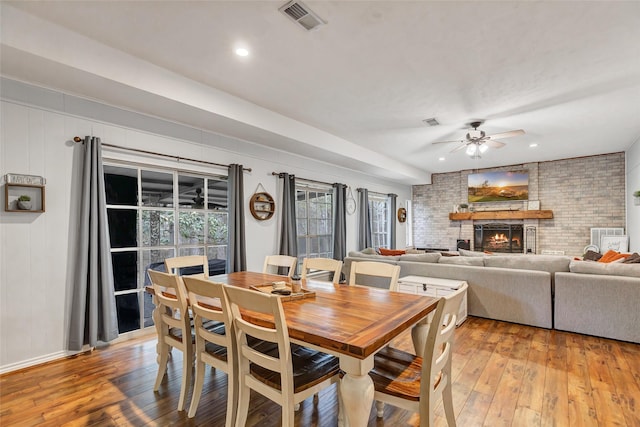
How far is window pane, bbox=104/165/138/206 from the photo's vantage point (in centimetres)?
337

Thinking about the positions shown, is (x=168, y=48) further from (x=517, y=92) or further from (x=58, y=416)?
(x=517, y=92)

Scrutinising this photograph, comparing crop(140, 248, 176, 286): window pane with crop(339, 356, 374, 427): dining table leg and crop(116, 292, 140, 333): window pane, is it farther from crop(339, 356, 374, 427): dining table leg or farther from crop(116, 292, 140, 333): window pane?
crop(339, 356, 374, 427): dining table leg

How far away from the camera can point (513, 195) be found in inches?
312

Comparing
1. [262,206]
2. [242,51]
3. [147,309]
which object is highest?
[242,51]

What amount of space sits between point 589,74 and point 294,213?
13.2ft

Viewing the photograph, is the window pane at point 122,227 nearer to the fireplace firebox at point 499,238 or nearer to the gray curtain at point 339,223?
the gray curtain at point 339,223

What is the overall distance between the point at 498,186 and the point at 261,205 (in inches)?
255

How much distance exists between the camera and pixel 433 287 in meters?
3.97

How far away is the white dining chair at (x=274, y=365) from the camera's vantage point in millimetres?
1492

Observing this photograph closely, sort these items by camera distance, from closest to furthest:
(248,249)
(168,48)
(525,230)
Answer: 1. (168,48)
2. (248,249)
3. (525,230)

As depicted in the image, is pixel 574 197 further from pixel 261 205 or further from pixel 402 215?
pixel 261 205

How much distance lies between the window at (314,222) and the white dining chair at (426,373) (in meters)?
4.05

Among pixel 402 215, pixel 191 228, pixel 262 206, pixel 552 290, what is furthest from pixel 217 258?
pixel 402 215

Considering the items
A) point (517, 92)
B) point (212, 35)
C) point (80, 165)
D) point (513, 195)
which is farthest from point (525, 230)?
point (80, 165)
